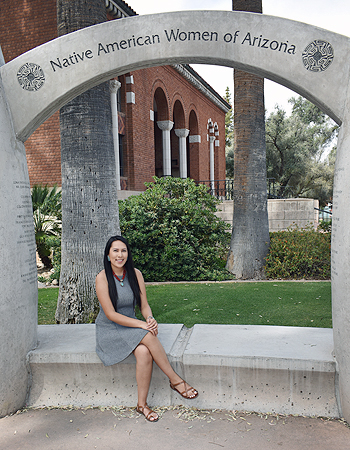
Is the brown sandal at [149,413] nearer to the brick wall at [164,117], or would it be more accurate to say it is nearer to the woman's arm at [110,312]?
the woman's arm at [110,312]

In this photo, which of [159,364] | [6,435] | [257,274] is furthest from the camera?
[257,274]

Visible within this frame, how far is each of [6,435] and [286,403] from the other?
214 cm

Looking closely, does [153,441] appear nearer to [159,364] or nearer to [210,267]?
[159,364]

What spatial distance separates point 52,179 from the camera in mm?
13312

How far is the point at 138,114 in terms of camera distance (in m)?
16.8

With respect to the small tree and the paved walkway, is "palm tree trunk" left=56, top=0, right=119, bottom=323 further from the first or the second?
the small tree

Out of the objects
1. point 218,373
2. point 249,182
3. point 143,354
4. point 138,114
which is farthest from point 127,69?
point 138,114

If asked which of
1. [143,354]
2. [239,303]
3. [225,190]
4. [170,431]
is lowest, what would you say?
[170,431]

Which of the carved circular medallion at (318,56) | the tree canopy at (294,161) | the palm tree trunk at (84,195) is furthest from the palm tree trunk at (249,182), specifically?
the tree canopy at (294,161)

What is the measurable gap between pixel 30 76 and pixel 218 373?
2.90 meters

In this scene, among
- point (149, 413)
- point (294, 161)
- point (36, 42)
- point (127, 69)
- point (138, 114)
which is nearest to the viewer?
point (149, 413)

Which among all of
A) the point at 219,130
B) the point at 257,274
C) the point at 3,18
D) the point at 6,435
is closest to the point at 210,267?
the point at 257,274

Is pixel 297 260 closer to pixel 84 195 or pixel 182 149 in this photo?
pixel 84 195

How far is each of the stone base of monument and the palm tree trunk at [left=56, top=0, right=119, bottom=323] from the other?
1.39m
